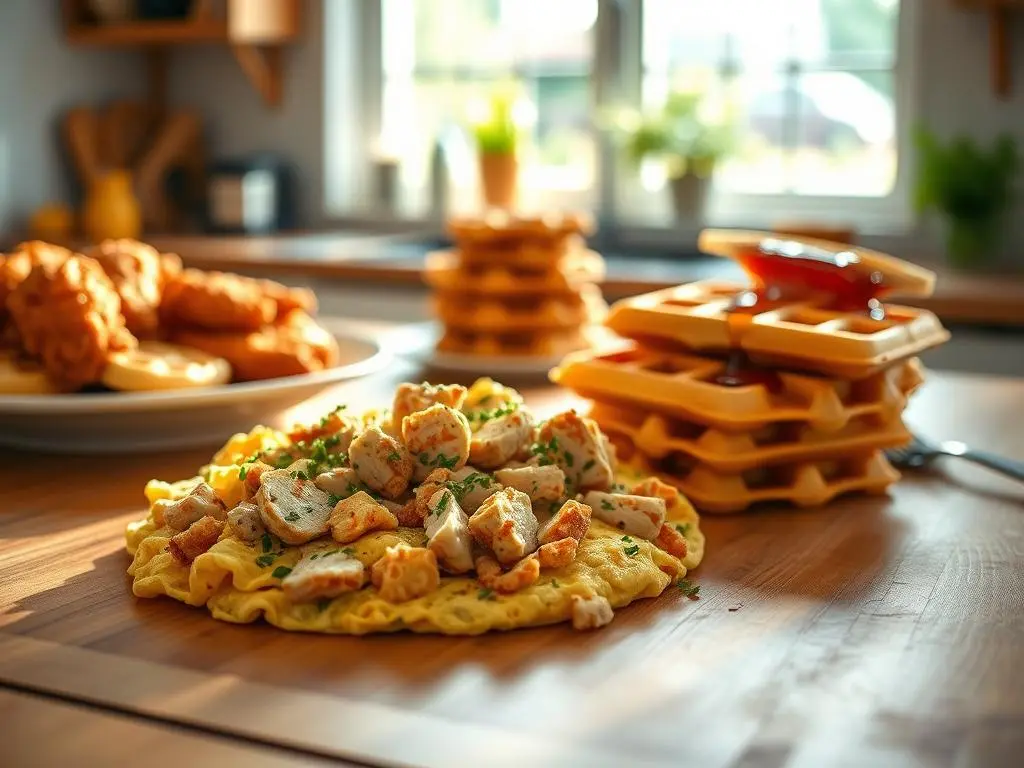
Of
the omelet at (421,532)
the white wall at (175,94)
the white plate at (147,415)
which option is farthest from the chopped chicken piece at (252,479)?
the white wall at (175,94)

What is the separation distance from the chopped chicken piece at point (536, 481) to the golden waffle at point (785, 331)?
314 mm

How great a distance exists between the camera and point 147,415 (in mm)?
1254

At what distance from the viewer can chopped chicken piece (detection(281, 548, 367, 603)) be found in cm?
79

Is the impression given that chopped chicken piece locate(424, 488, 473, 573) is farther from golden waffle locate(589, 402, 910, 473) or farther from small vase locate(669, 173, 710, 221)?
small vase locate(669, 173, 710, 221)

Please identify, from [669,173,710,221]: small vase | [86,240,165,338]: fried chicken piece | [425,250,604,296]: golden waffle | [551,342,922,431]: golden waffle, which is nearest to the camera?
[551,342,922,431]: golden waffle

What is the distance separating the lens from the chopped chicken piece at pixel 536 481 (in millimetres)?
896

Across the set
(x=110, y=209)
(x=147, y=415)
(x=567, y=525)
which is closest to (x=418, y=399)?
(x=567, y=525)

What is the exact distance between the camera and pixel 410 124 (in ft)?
15.3

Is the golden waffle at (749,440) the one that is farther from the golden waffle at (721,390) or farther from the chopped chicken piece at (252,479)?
the chopped chicken piece at (252,479)

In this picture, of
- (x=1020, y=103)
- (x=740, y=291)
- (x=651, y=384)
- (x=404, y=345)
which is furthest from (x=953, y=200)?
(x=651, y=384)

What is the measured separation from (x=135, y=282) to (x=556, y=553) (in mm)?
716

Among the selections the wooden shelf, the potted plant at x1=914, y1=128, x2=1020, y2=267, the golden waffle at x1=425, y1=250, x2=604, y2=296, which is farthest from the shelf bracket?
the golden waffle at x1=425, y1=250, x2=604, y2=296

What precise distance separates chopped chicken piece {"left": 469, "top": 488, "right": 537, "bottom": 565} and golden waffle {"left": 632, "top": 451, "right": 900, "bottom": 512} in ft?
0.93

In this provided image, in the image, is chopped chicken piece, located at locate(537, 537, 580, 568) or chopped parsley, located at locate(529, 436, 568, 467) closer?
chopped chicken piece, located at locate(537, 537, 580, 568)
